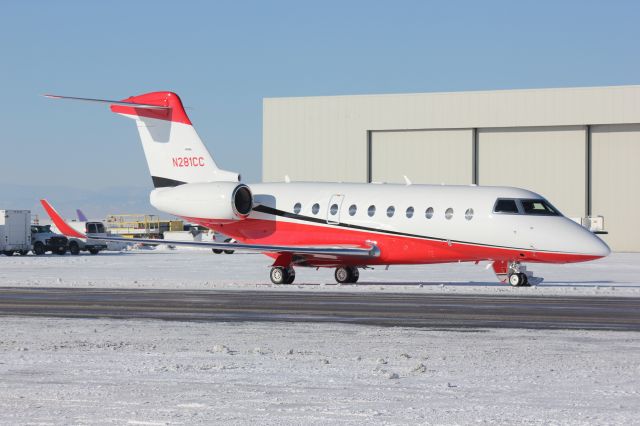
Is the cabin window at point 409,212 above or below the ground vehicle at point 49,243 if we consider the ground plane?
above

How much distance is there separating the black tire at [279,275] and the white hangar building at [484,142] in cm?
4076

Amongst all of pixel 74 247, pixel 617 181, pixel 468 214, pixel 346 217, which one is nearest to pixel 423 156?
pixel 617 181

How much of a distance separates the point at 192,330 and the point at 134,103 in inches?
795

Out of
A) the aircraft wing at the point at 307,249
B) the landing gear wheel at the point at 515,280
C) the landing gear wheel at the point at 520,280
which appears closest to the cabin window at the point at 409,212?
the aircraft wing at the point at 307,249

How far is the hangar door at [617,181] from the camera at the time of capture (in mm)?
67750

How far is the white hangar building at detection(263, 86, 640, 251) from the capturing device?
67812 mm

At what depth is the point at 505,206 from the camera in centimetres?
2911

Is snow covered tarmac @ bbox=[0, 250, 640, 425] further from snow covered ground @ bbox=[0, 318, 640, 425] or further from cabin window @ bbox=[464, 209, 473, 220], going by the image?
cabin window @ bbox=[464, 209, 473, 220]

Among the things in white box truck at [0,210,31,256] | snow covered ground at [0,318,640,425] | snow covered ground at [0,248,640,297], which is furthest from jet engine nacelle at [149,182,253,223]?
white box truck at [0,210,31,256]

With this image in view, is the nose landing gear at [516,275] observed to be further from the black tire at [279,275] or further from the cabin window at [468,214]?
the black tire at [279,275]

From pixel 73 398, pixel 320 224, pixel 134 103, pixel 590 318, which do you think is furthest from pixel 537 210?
pixel 73 398

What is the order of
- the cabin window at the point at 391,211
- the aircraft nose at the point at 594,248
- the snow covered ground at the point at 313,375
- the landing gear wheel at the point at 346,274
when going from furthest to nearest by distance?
the landing gear wheel at the point at 346,274, the cabin window at the point at 391,211, the aircraft nose at the point at 594,248, the snow covered ground at the point at 313,375

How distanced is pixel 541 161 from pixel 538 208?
136 feet

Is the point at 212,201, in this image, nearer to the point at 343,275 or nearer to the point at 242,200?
the point at 242,200
